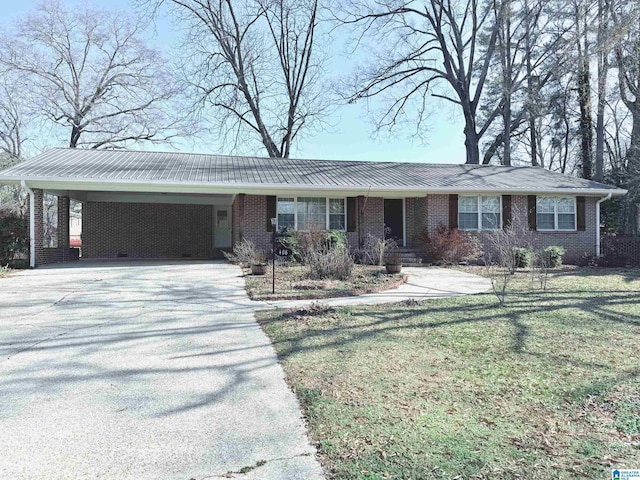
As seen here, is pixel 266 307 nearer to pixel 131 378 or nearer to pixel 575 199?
pixel 131 378

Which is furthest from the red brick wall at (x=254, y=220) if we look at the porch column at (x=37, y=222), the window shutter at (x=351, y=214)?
the porch column at (x=37, y=222)

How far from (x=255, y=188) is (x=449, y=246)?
22.6ft

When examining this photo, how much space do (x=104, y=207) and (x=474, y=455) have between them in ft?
62.6

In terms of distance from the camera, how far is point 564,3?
19.8 meters

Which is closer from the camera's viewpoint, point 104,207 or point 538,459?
point 538,459

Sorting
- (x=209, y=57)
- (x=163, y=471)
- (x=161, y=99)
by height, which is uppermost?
(x=209, y=57)

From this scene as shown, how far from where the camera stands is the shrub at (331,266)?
32.4 ft

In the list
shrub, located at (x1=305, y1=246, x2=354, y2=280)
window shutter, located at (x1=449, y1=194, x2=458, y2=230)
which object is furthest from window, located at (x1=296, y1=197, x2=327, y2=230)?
shrub, located at (x1=305, y1=246, x2=354, y2=280)

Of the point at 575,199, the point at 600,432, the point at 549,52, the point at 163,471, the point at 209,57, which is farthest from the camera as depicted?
the point at 209,57

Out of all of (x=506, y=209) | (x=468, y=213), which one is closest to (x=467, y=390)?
(x=468, y=213)

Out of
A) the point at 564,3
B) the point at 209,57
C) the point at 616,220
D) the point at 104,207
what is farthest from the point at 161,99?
the point at 616,220

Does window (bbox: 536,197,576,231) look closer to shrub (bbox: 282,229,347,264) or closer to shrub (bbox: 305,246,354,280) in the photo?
shrub (bbox: 282,229,347,264)

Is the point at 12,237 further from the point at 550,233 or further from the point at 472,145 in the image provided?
the point at 472,145

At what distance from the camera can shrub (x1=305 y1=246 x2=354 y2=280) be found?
32.4 feet
